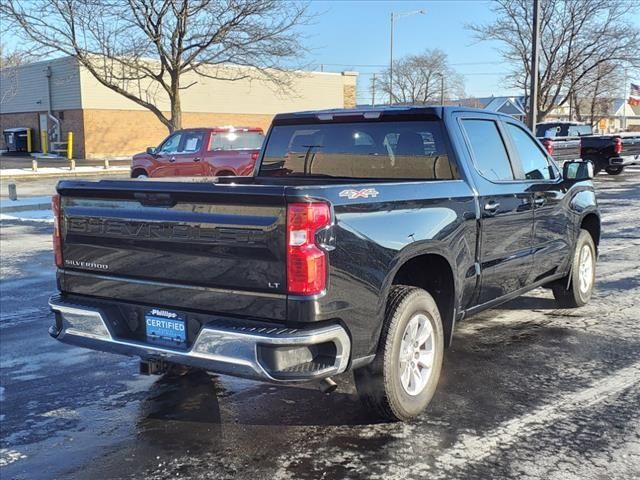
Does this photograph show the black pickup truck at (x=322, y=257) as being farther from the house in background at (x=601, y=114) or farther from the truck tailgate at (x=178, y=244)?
the house in background at (x=601, y=114)

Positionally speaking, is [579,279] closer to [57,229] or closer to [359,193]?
[359,193]

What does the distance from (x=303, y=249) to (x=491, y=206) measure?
2.04 m

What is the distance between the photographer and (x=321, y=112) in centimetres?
536

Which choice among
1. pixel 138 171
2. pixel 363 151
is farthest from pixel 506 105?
pixel 363 151

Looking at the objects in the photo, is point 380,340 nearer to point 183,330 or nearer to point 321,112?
point 183,330

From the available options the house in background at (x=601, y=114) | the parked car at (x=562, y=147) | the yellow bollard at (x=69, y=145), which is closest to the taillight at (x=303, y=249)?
the parked car at (x=562, y=147)

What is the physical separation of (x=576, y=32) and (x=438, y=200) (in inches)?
1111

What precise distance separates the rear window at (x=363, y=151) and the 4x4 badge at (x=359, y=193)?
1186 millimetres

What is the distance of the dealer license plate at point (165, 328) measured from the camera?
371cm

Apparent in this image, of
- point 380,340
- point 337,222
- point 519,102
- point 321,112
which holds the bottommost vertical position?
point 380,340

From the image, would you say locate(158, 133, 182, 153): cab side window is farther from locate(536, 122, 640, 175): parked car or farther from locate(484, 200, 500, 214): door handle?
locate(536, 122, 640, 175): parked car

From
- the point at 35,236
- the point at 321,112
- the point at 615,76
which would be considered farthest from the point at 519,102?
the point at 321,112

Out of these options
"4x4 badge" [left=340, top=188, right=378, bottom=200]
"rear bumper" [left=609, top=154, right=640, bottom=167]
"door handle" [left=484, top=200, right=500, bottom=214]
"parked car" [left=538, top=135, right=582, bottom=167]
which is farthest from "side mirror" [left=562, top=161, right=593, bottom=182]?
"rear bumper" [left=609, top=154, right=640, bottom=167]

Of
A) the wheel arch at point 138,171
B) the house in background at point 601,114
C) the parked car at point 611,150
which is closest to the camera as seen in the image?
the wheel arch at point 138,171
